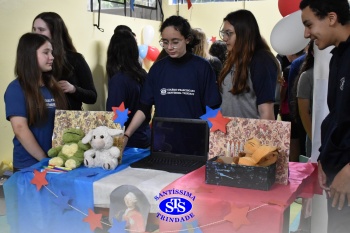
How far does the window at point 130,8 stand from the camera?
13.6ft

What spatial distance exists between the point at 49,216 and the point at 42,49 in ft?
2.52

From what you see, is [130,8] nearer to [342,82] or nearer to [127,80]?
[127,80]

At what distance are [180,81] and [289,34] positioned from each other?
2.40ft

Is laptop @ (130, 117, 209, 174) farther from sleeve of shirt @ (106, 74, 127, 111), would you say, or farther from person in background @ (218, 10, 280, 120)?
sleeve of shirt @ (106, 74, 127, 111)

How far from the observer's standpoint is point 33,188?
1508mm

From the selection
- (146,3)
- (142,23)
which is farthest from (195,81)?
(146,3)

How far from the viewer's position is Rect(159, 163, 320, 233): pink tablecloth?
116cm

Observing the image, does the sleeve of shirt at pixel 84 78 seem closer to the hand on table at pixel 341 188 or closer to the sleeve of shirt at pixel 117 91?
the sleeve of shirt at pixel 117 91

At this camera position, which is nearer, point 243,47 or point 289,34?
point 243,47

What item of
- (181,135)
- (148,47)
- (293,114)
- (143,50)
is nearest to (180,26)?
(181,135)

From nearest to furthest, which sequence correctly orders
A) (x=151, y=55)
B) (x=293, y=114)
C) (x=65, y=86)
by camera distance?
(x=65, y=86)
(x=293, y=114)
(x=151, y=55)

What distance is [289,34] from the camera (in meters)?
2.23

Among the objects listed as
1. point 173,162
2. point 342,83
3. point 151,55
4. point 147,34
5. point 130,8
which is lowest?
point 173,162

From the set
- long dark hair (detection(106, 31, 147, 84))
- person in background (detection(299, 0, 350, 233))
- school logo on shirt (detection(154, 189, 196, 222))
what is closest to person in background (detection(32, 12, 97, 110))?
long dark hair (detection(106, 31, 147, 84))
